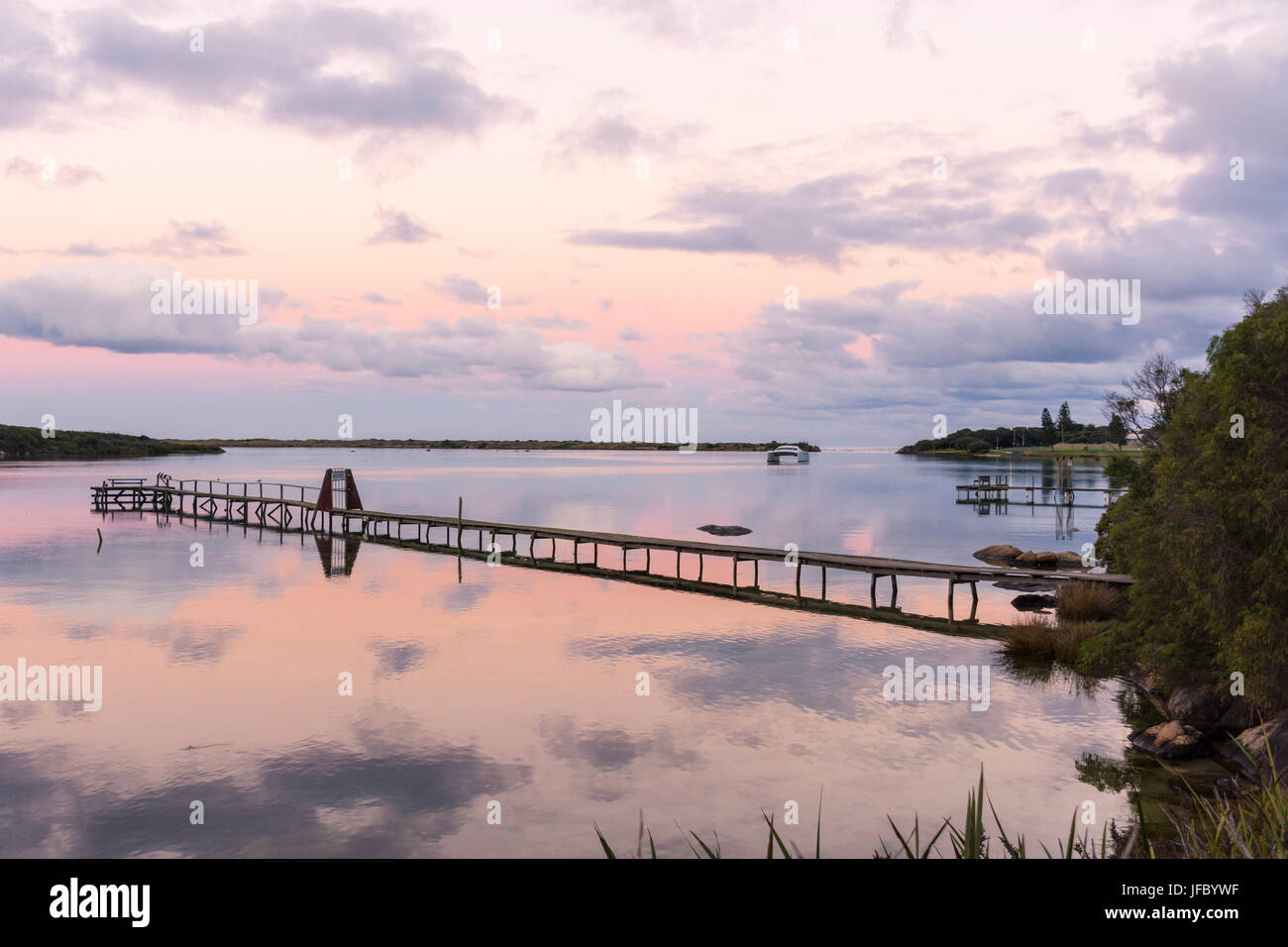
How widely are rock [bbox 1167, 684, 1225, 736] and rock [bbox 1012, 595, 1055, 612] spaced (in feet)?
55.0

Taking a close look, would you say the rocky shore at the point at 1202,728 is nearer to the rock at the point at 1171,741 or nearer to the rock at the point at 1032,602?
the rock at the point at 1171,741

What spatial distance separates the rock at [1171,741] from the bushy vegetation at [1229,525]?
137 centimetres

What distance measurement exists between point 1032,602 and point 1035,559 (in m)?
11.4

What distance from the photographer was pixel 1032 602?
37.4 m

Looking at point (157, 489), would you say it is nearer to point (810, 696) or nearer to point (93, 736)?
point (93, 736)

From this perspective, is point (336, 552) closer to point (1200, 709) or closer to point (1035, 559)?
point (1035, 559)

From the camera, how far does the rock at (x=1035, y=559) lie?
47.5 metres

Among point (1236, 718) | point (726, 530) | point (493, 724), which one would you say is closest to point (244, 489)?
point (726, 530)

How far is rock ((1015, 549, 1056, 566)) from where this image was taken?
47.5 meters

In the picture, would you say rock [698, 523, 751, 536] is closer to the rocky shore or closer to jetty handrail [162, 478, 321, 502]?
jetty handrail [162, 478, 321, 502]

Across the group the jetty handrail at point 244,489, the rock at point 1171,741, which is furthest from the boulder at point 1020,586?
the jetty handrail at point 244,489

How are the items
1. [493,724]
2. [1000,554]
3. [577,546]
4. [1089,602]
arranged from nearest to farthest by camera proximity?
[493,724]
[1089,602]
[577,546]
[1000,554]

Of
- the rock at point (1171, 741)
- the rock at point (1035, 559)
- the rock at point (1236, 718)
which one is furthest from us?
the rock at point (1035, 559)

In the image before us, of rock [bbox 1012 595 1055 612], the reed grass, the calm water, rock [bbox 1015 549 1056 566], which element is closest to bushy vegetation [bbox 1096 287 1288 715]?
the calm water
